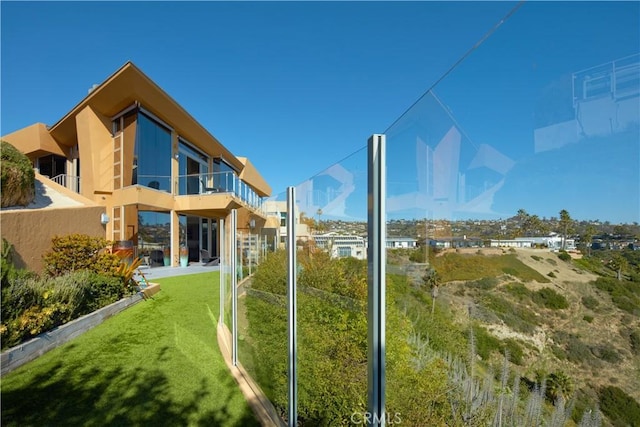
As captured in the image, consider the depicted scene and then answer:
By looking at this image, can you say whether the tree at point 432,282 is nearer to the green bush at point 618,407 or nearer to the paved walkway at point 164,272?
the green bush at point 618,407

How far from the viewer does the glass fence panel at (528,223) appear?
82cm

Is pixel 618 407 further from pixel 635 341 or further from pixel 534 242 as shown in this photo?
pixel 534 242

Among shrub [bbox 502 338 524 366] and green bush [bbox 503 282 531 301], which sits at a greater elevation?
green bush [bbox 503 282 531 301]

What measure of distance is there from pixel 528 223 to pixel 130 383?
15.6 ft

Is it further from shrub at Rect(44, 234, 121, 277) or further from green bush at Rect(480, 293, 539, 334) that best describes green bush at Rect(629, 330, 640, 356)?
shrub at Rect(44, 234, 121, 277)

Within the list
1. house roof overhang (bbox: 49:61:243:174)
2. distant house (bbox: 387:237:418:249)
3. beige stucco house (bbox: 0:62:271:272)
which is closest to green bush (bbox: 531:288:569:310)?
distant house (bbox: 387:237:418:249)

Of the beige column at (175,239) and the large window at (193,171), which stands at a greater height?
the large window at (193,171)

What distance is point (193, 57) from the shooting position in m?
10.3

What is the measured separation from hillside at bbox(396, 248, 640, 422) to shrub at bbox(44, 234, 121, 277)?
8779 mm

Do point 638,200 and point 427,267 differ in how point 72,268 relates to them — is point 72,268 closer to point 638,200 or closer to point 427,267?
point 427,267

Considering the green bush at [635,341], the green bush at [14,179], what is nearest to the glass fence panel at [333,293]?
the green bush at [635,341]

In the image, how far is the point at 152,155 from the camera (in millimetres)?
15930

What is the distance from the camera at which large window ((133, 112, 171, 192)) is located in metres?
14.9

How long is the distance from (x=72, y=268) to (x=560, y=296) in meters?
9.89
